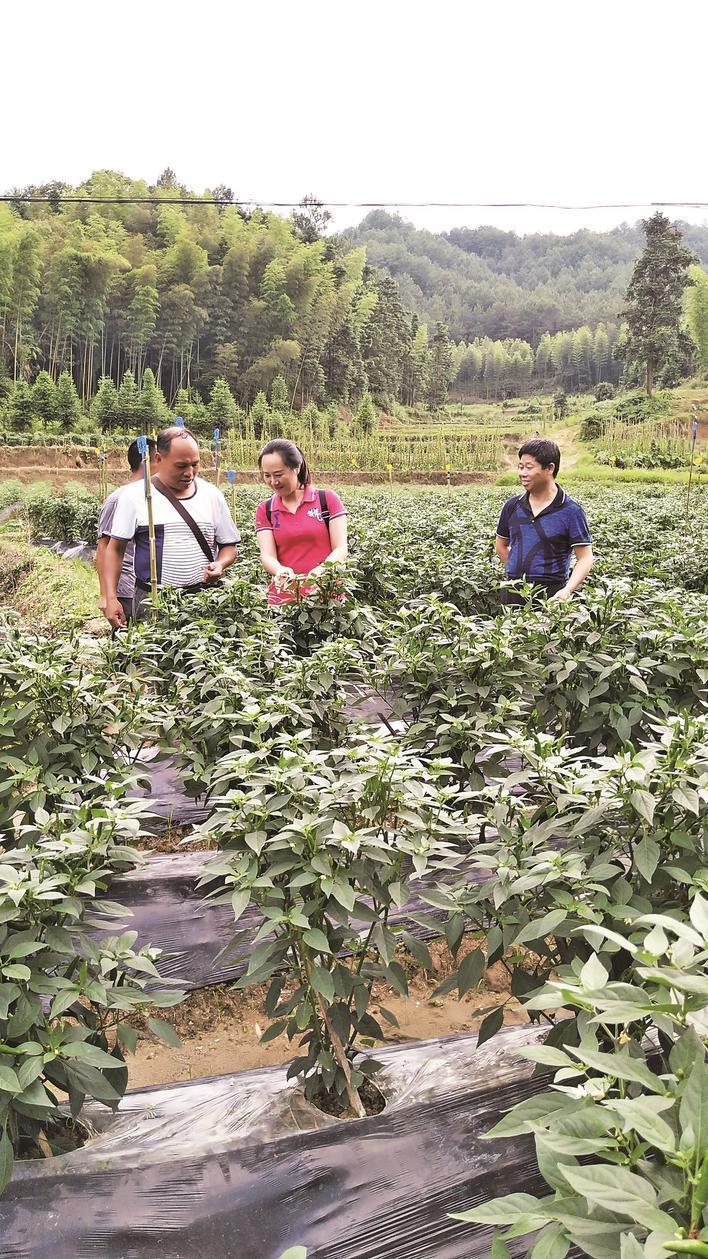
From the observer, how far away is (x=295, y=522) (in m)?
3.52

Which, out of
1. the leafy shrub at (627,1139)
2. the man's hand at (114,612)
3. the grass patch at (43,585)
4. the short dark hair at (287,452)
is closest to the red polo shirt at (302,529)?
the short dark hair at (287,452)

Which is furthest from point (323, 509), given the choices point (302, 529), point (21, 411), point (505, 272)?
point (505, 272)

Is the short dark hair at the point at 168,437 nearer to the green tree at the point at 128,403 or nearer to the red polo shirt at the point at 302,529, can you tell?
the red polo shirt at the point at 302,529

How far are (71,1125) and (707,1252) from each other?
1.29 m

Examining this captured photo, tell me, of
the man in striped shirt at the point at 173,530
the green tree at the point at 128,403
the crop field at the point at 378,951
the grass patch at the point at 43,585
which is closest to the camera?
the crop field at the point at 378,951

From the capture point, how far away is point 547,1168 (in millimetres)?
818

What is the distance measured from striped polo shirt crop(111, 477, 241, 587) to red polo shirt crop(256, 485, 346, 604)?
0.59 ft

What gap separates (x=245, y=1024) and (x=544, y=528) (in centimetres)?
222

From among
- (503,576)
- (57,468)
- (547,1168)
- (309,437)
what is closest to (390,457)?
(309,437)

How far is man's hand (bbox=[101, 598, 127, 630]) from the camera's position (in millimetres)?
3334

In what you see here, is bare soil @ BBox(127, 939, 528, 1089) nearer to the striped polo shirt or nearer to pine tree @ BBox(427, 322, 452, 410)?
the striped polo shirt

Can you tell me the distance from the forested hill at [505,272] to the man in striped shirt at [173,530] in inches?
2613

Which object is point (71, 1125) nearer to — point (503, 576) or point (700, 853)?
point (700, 853)

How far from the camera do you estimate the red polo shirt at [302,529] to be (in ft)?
11.5
